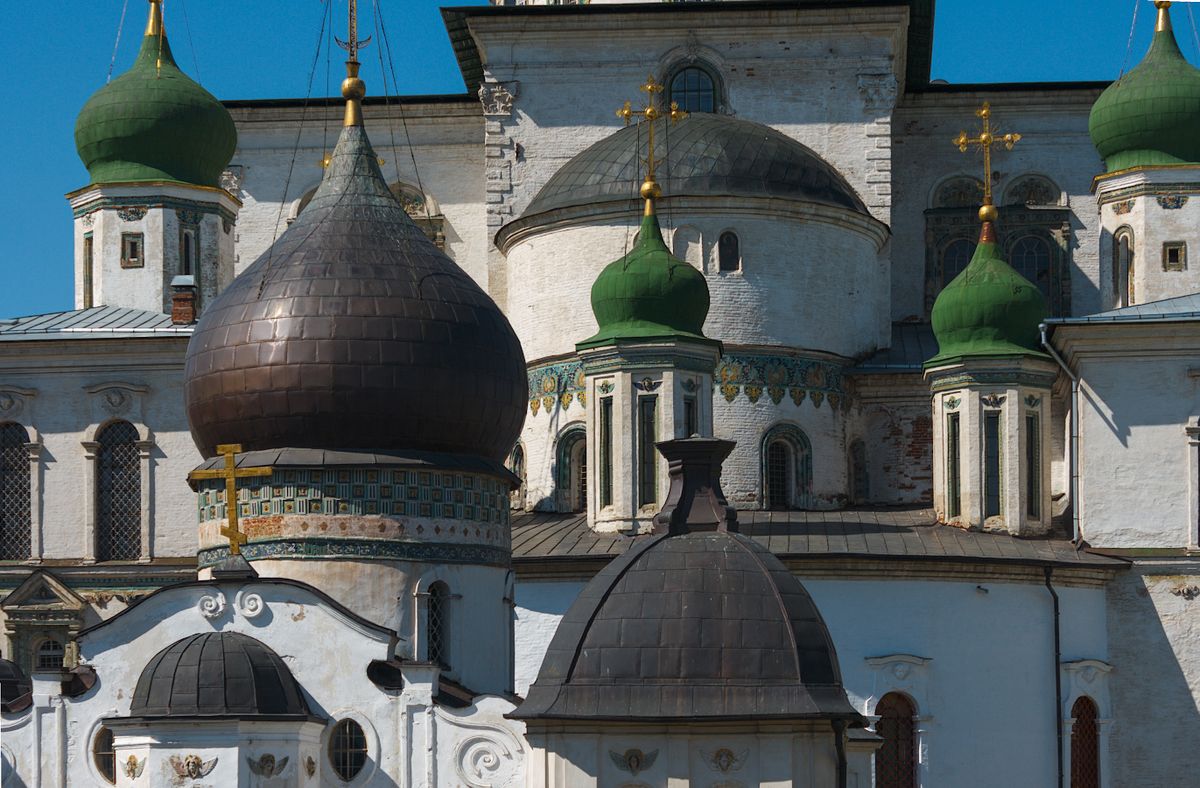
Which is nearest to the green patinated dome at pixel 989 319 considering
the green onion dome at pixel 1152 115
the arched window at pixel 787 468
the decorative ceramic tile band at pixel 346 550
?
the arched window at pixel 787 468

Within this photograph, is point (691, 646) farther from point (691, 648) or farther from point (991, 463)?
point (991, 463)

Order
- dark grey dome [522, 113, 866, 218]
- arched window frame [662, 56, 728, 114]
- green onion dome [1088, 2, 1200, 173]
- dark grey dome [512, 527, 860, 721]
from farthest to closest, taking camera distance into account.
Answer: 1. arched window frame [662, 56, 728, 114]
2. green onion dome [1088, 2, 1200, 173]
3. dark grey dome [522, 113, 866, 218]
4. dark grey dome [512, 527, 860, 721]

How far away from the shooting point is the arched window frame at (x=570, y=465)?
109 ft

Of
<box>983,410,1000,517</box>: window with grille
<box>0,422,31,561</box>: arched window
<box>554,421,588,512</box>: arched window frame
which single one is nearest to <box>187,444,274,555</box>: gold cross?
<box>0,422,31,561</box>: arched window

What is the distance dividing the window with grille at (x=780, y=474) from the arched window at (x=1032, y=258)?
572 cm

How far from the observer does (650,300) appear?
105 ft

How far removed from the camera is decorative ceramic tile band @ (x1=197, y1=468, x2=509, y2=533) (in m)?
24.3

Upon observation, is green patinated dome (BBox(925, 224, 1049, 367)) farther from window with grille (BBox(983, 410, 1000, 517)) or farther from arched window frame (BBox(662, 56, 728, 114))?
arched window frame (BBox(662, 56, 728, 114))

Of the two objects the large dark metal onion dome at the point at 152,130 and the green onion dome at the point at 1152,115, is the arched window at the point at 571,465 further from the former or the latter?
the green onion dome at the point at 1152,115

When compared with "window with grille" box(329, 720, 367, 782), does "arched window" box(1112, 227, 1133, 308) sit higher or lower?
higher

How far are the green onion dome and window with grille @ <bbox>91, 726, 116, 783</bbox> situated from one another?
17838mm

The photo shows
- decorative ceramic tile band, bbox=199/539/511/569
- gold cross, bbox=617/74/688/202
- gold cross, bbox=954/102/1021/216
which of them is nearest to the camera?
decorative ceramic tile band, bbox=199/539/511/569

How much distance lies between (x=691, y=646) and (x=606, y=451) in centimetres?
1295

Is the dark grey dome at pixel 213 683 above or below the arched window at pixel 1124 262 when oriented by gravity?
below
